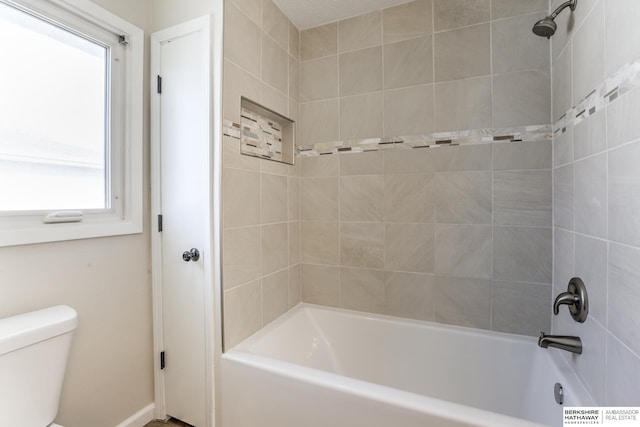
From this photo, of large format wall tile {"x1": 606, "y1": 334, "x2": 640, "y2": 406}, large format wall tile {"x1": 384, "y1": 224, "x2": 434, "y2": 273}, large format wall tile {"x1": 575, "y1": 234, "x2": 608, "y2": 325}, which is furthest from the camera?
large format wall tile {"x1": 384, "y1": 224, "x2": 434, "y2": 273}

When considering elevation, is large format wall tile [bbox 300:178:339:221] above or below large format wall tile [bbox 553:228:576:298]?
above

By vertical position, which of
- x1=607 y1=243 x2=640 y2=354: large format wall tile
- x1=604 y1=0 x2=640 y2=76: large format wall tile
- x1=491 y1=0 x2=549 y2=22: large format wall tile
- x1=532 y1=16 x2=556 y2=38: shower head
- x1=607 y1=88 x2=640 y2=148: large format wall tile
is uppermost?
x1=491 y1=0 x2=549 y2=22: large format wall tile

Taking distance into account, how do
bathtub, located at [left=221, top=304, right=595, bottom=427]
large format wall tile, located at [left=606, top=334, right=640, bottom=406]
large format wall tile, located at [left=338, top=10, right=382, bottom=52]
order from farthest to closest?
large format wall tile, located at [left=338, top=10, right=382, bottom=52]
bathtub, located at [left=221, top=304, right=595, bottom=427]
large format wall tile, located at [left=606, top=334, right=640, bottom=406]

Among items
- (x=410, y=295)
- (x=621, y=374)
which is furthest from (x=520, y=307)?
(x=621, y=374)

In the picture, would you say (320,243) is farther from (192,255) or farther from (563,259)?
(563,259)

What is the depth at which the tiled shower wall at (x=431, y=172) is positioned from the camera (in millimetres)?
1488

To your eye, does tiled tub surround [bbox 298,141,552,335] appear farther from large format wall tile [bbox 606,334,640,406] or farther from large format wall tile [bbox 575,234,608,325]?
large format wall tile [bbox 606,334,640,406]

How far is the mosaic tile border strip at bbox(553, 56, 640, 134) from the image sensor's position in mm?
771

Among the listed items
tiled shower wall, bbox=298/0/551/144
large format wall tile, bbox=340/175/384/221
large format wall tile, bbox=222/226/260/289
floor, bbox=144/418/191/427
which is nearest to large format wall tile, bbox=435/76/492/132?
tiled shower wall, bbox=298/0/551/144

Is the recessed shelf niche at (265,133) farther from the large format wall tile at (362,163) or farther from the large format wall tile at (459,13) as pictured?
the large format wall tile at (459,13)

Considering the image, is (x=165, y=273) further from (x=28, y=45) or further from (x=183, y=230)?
(x=28, y=45)

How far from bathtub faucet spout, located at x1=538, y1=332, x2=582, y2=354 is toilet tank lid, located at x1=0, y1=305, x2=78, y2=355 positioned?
187cm

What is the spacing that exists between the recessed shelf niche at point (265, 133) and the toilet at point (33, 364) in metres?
1.07

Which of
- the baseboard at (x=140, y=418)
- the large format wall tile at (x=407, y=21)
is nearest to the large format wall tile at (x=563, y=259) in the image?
the large format wall tile at (x=407, y=21)
